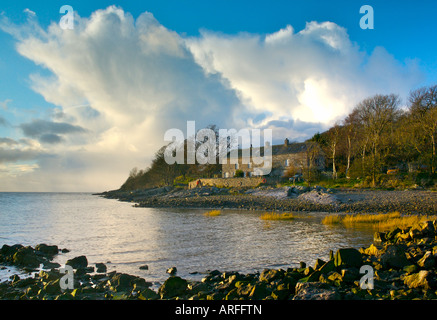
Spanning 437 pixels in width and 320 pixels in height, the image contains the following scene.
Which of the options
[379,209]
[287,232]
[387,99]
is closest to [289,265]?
[287,232]

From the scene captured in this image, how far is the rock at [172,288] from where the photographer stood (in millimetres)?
7733

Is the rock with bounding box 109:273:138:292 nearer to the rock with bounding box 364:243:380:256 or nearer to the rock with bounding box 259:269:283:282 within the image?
the rock with bounding box 259:269:283:282

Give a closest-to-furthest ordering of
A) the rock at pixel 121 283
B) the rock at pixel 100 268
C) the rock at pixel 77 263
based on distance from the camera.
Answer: the rock at pixel 121 283 < the rock at pixel 100 268 < the rock at pixel 77 263

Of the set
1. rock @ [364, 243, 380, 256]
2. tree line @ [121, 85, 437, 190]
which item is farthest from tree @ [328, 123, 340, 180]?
rock @ [364, 243, 380, 256]

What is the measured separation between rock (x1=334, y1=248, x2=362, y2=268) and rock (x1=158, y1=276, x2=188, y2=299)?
166 inches

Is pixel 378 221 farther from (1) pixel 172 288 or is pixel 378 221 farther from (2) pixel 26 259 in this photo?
(2) pixel 26 259

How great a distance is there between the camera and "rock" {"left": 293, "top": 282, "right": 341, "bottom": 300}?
6211 mm

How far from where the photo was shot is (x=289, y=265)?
35.7 feet

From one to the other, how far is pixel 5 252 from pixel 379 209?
85.8ft

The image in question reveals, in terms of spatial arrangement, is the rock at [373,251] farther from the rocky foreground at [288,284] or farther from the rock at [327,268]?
the rock at [327,268]

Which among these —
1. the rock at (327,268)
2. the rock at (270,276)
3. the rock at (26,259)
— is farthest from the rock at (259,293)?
the rock at (26,259)

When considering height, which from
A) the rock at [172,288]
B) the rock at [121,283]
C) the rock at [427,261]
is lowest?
the rock at [121,283]
